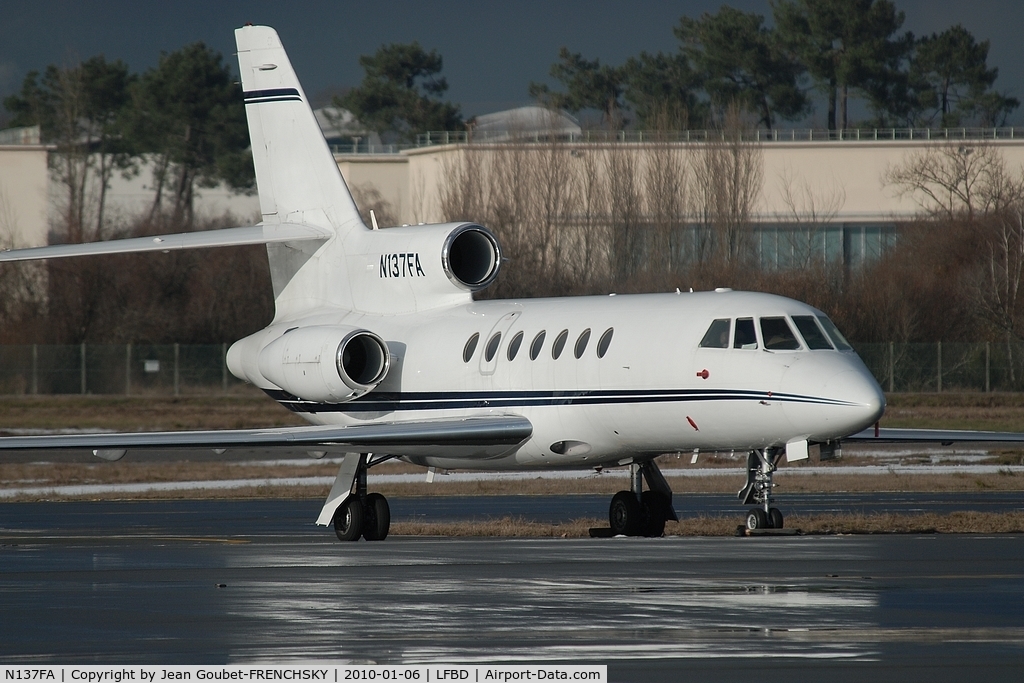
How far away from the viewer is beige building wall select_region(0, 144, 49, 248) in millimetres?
79125

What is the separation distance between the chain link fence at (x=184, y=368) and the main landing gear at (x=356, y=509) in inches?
1313

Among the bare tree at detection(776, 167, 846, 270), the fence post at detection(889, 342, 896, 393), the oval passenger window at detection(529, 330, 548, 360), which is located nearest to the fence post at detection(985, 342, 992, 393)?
the fence post at detection(889, 342, 896, 393)

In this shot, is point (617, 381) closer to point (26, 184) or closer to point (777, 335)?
point (777, 335)

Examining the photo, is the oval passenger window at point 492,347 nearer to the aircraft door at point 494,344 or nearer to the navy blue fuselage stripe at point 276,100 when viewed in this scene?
the aircraft door at point 494,344

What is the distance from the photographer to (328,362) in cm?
2067

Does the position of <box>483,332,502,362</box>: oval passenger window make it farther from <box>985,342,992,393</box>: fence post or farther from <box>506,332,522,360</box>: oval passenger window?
<box>985,342,992,393</box>: fence post

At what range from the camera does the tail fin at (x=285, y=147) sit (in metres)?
23.0

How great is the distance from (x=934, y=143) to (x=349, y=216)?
5037 centimetres

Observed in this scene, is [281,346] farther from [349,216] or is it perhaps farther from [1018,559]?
[1018,559]

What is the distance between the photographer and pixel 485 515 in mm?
22203

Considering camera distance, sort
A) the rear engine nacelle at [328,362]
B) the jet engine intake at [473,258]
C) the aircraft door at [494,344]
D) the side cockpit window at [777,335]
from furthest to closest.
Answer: the jet engine intake at [473,258] < the rear engine nacelle at [328,362] < the aircraft door at [494,344] < the side cockpit window at [777,335]

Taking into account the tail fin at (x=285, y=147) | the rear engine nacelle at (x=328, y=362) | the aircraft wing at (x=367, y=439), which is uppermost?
the tail fin at (x=285, y=147)

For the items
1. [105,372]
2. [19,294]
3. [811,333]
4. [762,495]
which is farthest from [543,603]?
[19,294]

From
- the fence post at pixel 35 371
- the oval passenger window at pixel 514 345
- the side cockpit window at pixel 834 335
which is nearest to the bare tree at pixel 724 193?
the fence post at pixel 35 371
